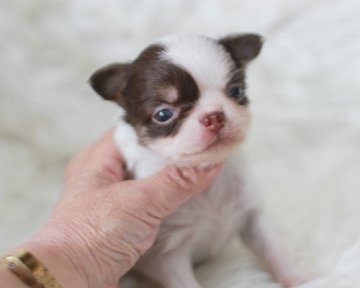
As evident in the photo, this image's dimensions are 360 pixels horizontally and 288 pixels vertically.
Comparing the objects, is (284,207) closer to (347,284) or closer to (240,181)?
(240,181)

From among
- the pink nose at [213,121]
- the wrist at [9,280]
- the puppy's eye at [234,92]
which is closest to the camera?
the wrist at [9,280]

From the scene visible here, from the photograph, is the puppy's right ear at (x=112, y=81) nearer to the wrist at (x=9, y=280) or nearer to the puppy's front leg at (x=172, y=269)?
the puppy's front leg at (x=172, y=269)

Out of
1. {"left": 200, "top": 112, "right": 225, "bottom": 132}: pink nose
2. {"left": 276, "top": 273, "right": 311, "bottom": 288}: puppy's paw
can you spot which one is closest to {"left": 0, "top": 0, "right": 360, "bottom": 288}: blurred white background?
{"left": 276, "top": 273, "right": 311, "bottom": 288}: puppy's paw

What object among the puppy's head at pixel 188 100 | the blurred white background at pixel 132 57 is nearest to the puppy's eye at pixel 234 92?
the puppy's head at pixel 188 100

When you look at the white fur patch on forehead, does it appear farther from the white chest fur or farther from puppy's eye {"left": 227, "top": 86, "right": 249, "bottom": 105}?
the white chest fur

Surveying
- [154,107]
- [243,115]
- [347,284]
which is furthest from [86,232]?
[347,284]

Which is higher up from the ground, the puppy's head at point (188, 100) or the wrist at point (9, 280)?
the puppy's head at point (188, 100)
